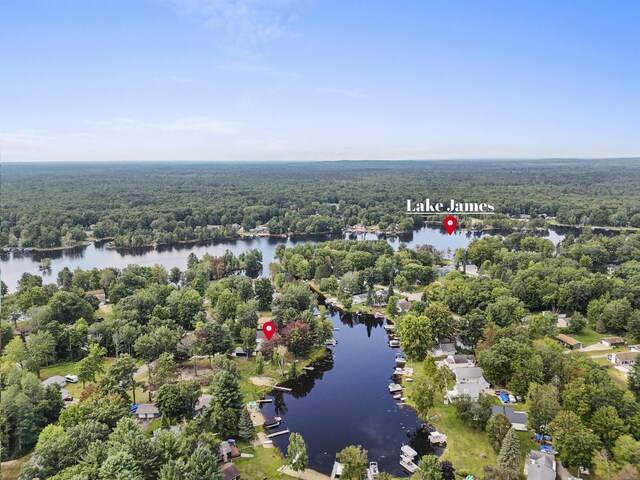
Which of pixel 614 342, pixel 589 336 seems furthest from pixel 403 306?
pixel 614 342

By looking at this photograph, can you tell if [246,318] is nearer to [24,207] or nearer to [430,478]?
[430,478]

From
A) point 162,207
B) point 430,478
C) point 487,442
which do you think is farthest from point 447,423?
point 162,207

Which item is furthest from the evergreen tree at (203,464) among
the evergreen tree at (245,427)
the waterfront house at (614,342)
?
the waterfront house at (614,342)

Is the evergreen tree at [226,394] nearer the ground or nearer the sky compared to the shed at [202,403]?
nearer the sky

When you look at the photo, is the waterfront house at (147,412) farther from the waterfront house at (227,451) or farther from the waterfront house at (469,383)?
the waterfront house at (469,383)

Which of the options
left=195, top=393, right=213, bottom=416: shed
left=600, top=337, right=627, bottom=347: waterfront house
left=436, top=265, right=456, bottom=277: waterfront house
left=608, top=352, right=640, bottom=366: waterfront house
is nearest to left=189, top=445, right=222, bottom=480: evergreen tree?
left=195, top=393, right=213, bottom=416: shed

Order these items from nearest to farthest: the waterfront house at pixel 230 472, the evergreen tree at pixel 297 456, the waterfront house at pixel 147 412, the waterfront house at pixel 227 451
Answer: the waterfront house at pixel 230 472 → the evergreen tree at pixel 297 456 → the waterfront house at pixel 227 451 → the waterfront house at pixel 147 412
